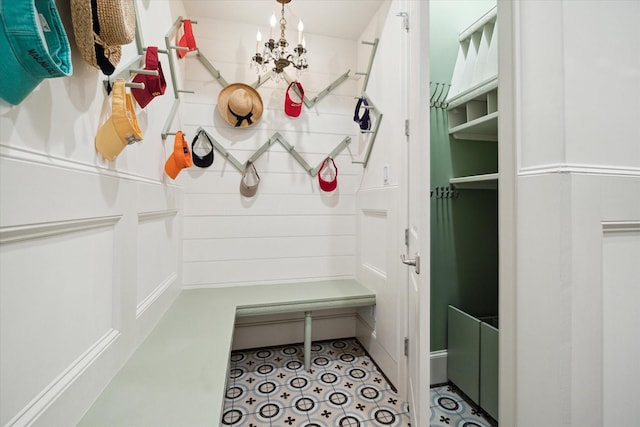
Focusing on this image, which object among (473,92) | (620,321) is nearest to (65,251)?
(620,321)

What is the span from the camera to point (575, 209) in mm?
928

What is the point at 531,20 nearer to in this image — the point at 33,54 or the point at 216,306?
the point at 33,54

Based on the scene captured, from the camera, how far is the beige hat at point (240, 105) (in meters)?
2.11

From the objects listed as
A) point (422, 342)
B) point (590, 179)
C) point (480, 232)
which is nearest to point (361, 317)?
point (480, 232)

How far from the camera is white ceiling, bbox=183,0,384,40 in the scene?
207cm

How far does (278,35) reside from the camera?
234cm

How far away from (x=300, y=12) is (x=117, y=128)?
5.88ft

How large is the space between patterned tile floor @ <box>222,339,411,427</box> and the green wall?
1.65ft

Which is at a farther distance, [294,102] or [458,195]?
[294,102]

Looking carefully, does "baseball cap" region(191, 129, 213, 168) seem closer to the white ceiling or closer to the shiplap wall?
the shiplap wall

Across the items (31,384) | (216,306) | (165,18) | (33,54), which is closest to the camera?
(33,54)

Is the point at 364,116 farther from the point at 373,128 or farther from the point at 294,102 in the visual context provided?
the point at 294,102

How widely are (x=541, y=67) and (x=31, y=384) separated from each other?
65.5 inches

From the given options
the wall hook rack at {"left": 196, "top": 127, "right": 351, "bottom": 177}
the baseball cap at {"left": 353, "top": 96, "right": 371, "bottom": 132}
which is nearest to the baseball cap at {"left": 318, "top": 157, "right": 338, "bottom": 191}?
the wall hook rack at {"left": 196, "top": 127, "right": 351, "bottom": 177}
